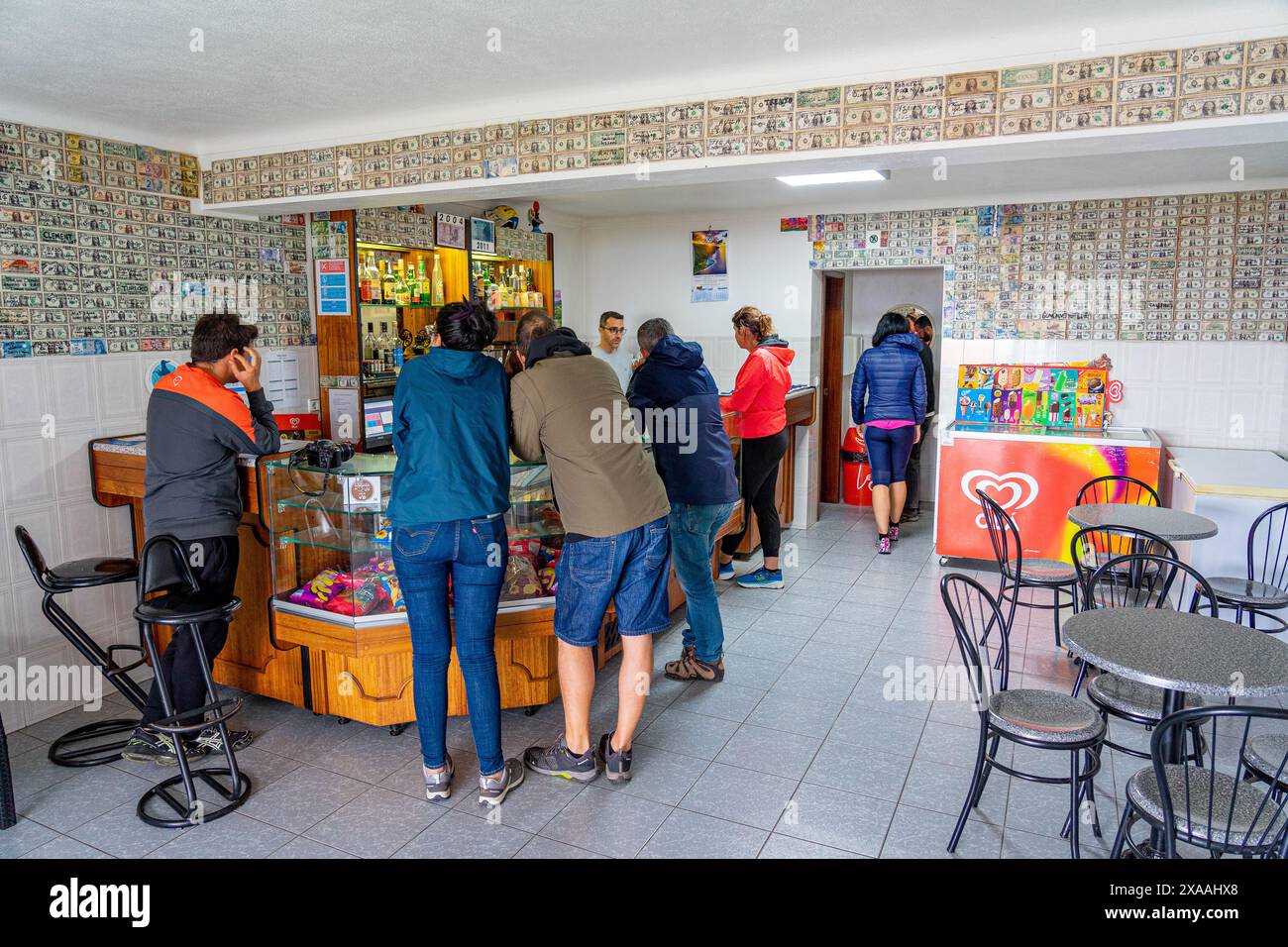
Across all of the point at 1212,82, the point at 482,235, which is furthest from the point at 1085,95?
the point at 482,235

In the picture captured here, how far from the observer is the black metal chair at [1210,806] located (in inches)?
85.1

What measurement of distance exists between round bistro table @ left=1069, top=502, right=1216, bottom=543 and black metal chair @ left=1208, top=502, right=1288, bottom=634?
0.81ft


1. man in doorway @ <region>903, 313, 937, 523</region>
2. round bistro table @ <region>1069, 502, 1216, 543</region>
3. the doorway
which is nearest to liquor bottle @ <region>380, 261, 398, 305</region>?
the doorway

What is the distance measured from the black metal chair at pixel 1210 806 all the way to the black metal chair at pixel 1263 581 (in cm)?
155

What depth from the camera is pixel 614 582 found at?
3219mm

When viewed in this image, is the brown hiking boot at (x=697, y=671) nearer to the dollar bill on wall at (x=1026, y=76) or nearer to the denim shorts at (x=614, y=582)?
the denim shorts at (x=614, y=582)

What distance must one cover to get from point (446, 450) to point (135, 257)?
265 cm

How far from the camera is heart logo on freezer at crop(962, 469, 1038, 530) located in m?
6.02

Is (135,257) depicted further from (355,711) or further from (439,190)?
(355,711)

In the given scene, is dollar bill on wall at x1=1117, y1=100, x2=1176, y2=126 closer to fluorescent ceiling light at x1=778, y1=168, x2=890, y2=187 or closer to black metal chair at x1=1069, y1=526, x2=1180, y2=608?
black metal chair at x1=1069, y1=526, x2=1180, y2=608

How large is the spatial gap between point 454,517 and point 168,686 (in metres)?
1.52

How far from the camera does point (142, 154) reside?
4.60 meters

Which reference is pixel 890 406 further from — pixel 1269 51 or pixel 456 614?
pixel 456 614
